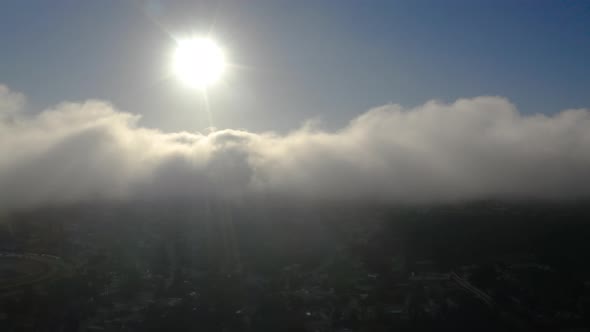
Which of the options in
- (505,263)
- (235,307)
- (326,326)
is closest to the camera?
(326,326)

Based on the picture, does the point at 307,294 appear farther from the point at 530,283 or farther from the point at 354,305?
the point at 530,283

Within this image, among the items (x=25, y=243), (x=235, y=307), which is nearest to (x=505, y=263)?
(x=235, y=307)

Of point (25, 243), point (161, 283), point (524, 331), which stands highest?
point (25, 243)

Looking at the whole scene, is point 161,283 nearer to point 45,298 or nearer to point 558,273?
point 45,298

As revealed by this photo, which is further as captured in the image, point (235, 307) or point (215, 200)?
point (215, 200)

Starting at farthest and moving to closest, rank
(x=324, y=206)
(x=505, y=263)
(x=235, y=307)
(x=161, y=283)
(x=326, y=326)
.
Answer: (x=324, y=206)
(x=505, y=263)
(x=161, y=283)
(x=235, y=307)
(x=326, y=326)

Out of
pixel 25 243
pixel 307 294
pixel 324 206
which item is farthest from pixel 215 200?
pixel 307 294

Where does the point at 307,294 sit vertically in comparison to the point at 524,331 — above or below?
above
